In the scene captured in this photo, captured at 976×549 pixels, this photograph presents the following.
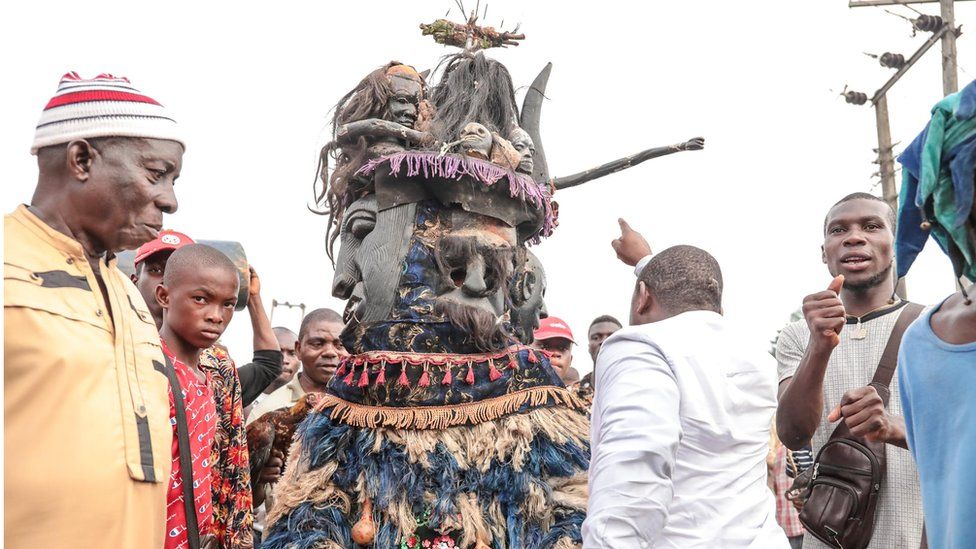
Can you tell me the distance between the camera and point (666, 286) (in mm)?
3043

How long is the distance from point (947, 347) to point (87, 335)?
6.52 feet

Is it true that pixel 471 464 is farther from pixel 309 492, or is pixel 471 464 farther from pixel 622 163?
pixel 622 163

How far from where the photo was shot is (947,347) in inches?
82.2

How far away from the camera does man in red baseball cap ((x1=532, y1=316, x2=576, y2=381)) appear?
7395mm

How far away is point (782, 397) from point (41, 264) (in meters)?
2.58

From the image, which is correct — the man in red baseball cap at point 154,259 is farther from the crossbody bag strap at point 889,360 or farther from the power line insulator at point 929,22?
the power line insulator at point 929,22

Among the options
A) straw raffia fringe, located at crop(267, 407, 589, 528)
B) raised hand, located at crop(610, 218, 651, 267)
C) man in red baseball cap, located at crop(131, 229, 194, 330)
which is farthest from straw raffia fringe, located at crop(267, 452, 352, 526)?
raised hand, located at crop(610, 218, 651, 267)

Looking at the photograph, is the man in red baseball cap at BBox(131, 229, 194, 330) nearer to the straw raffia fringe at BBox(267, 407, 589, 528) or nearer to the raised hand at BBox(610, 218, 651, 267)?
the straw raffia fringe at BBox(267, 407, 589, 528)

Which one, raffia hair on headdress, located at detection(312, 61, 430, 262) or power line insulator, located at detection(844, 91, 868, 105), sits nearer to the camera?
raffia hair on headdress, located at detection(312, 61, 430, 262)

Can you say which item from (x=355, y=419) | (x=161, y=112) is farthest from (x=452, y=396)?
(x=161, y=112)

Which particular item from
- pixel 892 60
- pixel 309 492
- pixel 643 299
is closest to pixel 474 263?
pixel 309 492

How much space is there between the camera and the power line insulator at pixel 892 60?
14.0 m

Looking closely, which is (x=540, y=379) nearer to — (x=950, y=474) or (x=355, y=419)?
(x=355, y=419)

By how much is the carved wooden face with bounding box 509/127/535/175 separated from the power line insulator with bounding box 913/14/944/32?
379 inches
